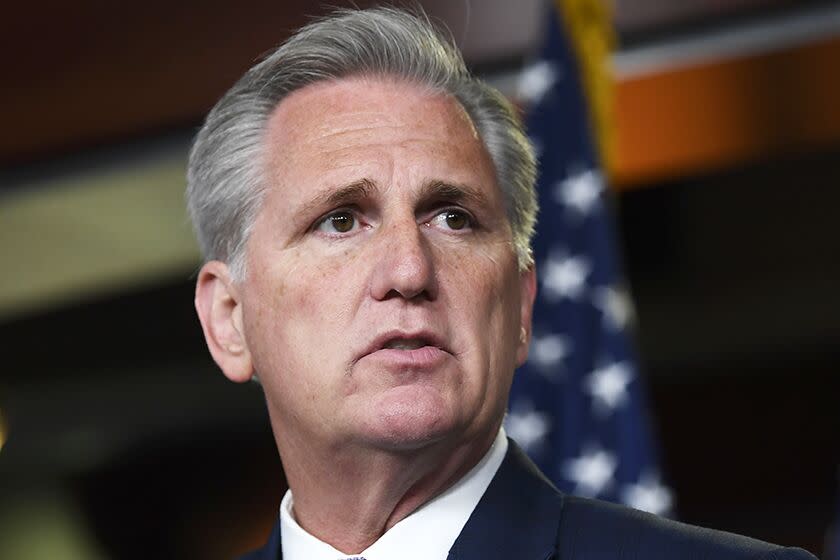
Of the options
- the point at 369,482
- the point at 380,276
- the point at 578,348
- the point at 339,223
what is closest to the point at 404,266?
the point at 380,276

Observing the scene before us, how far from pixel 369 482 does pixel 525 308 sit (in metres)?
0.36

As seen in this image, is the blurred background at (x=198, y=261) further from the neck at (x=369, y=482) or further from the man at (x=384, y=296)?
the neck at (x=369, y=482)

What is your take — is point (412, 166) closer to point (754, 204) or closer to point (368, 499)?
point (368, 499)

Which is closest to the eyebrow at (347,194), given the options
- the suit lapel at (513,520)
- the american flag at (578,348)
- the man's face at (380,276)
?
the man's face at (380,276)

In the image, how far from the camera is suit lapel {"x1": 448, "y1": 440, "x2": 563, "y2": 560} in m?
1.63

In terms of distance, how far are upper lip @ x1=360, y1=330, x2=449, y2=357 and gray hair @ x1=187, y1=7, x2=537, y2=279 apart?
0.29 meters

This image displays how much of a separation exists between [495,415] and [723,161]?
9.11 feet

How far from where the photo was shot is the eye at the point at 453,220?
1.74 meters

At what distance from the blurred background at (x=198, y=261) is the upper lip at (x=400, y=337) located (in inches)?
34.9

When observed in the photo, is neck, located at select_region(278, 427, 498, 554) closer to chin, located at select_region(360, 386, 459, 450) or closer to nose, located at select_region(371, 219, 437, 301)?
chin, located at select_region(360, 386, 459, 450)

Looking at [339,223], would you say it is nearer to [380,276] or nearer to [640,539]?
[380,276]

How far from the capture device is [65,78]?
473cm

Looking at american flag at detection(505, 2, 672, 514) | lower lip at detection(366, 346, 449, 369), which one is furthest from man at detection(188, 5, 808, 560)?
american flag at detection(505, 2, 672, 514)

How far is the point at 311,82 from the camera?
1873mm
